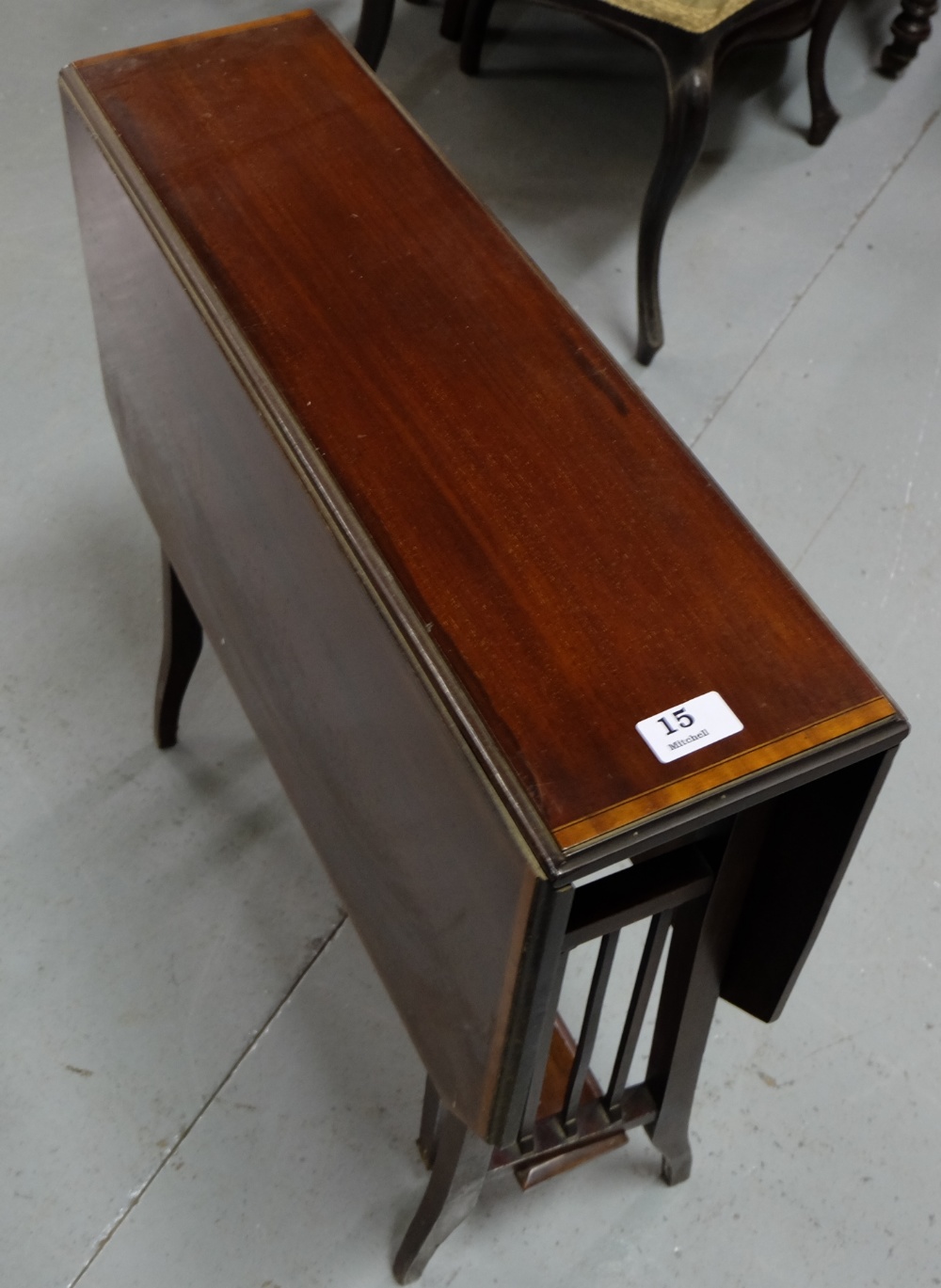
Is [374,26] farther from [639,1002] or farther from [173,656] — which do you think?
[639,1002]

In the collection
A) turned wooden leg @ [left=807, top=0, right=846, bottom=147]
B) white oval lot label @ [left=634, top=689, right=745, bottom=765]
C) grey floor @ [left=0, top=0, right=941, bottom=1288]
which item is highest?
white oval lot label @ [left=634, top=689, right=745, bottom=765]

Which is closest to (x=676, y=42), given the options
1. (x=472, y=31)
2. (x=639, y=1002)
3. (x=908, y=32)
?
(x=472, y=31)

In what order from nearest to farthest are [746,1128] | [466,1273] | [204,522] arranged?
1. [204,522]
2. [466,1273]
3. [746,1128]

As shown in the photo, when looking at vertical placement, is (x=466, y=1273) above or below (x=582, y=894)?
below

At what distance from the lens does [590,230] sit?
7.95ft

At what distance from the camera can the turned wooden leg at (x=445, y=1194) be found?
112 cm

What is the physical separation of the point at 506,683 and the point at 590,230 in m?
1.77

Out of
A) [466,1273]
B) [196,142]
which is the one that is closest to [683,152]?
[196,142]

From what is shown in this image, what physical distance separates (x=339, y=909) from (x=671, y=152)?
1.26 m

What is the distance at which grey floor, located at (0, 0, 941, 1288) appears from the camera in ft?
4.51

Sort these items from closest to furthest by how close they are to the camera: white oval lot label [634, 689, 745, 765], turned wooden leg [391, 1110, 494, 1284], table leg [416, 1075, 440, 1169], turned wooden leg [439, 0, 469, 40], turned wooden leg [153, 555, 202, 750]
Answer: white oval lot label [634, 689, 745, 765], turned wooden leg [391, 1110, 494, 1284], table leg [416, 1075, 440, 1169], turned wooden leg [153, 555, 202, 750], turned wooden leg [439, 0, 469, 40]

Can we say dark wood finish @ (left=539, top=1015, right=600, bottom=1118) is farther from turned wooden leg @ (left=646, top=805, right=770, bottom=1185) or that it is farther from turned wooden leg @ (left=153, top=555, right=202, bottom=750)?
turned wooden leg @ (left=153, top=555, right=202, bottom=750)

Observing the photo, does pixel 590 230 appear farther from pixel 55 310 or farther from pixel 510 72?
pixel 55 310

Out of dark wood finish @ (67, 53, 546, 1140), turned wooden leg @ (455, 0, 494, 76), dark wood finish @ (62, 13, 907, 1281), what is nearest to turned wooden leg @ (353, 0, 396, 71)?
turned wooden leg @ (455, 0, 494, 76)
